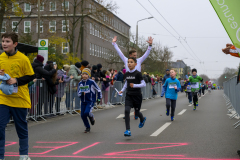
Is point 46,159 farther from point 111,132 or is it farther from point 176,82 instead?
point 176,82

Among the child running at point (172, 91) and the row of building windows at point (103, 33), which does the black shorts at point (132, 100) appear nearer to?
the child running at point (172, 91)

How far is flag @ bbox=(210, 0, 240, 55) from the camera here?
513 cm

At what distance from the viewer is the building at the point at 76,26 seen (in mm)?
35469

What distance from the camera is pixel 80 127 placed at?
10.5 meters

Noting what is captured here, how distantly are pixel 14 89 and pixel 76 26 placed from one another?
34897mm

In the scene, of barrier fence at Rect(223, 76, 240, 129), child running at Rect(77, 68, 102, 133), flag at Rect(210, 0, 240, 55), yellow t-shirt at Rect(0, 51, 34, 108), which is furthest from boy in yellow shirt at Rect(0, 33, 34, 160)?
barrier fence at Rect(223, 76, 240, 129)

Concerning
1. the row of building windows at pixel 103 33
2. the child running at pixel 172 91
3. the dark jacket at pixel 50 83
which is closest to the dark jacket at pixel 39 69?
the dark jacket at pixel 50 83

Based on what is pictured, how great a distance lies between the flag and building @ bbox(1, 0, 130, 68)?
2449 centimetres

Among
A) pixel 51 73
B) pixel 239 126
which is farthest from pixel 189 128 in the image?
pixel 51 73

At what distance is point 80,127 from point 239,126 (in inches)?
177

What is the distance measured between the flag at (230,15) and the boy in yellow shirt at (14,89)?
2.83m

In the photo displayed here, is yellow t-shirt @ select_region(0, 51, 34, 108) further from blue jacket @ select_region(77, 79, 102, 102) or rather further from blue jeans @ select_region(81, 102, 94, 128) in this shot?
blue jacket @ select_region(77, 79, 102, 102)

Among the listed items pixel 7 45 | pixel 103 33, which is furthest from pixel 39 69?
pixel 103 33

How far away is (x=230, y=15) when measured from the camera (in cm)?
514
